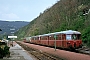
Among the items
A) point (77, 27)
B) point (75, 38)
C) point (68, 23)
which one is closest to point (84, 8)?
point (68, 23)

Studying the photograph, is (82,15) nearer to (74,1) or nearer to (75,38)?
(74,1)

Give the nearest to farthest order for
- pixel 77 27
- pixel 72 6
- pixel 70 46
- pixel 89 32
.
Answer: pixel 70 46, pixel 89 32, pixel 77 27, pixel 72 6

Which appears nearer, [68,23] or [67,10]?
[68,23]

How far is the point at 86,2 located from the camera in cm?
7025

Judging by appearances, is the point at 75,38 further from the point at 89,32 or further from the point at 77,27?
the point at 77,27

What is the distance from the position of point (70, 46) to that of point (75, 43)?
2.59 ft

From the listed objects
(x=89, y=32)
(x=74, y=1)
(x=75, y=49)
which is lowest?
(x=75, y=49)

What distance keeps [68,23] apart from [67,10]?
1450 cm

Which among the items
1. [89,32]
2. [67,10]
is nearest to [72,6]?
[67,10]

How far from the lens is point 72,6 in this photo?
248 feet

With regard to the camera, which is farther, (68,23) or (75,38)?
(68,23)

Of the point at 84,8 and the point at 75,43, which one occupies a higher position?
the point at 84,8

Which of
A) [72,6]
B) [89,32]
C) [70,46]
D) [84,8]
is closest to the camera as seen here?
[70,46]

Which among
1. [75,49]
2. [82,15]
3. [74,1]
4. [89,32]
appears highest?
[74,1]
